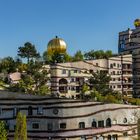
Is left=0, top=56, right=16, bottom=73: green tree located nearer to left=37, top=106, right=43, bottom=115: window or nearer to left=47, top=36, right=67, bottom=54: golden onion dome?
left=47, top=36, right=67, bottom=54: golden onion dome

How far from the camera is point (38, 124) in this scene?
4803 cm

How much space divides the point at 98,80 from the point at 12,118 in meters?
20.4

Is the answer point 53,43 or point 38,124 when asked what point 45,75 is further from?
point 38,124

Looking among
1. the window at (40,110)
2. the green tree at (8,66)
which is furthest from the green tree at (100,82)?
the window at (40,110)

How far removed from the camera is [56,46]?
235 feet

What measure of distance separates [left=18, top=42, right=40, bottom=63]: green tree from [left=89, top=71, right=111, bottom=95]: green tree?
34.9 feet

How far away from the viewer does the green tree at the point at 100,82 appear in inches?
2502

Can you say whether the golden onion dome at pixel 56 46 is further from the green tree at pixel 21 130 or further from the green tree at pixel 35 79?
the green tree at pixel 21 130

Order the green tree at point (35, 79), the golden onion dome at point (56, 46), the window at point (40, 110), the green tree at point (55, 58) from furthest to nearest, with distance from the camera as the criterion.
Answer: the green tree at point (55, 58) → the golden onion dome at point (56, 46) → the green tree at point (35, 79) → the window at point (40, 110)

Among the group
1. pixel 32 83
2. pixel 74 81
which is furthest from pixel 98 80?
pixel 32 83

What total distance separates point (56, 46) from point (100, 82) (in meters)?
11.1

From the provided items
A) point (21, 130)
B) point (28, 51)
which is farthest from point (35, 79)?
point (21, 130)

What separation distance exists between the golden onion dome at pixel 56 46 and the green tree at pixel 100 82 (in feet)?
27.5

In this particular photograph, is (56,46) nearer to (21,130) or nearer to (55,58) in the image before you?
(55,58)
